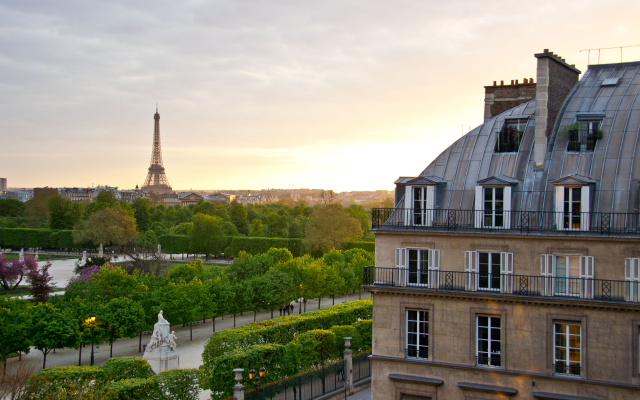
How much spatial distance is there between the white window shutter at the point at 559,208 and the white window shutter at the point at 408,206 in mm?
5085

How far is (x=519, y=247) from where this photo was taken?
1945 centimetres

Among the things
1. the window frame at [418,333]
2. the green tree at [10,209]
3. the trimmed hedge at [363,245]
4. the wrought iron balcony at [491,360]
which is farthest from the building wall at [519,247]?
the green tree at [10,209]

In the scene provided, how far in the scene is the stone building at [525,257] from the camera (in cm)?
1814

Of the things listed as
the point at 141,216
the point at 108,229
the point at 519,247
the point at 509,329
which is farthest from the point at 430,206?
the point at 141,216

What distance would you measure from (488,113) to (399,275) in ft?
31.0

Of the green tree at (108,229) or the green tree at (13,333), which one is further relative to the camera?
the green tree at (108,229)

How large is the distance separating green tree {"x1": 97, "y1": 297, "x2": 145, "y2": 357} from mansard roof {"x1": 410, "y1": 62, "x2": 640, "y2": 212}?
71.1 ft

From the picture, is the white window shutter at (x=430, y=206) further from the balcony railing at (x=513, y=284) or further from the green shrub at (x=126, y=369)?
the green shrub at (x=126, y=369)

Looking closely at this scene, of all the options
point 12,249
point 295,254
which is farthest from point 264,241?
point 12,249

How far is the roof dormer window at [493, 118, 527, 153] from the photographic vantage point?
2162 cm

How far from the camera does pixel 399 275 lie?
69.3 ft

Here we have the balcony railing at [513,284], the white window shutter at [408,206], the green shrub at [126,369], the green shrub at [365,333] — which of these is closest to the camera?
the balcony railing at [513,284]

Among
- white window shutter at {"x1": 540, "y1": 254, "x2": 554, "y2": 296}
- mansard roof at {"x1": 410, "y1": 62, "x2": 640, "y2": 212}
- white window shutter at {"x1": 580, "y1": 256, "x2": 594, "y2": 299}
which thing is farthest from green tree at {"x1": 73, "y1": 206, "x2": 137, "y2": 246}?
white window shutter at {"x1": 580, "y1": 256, "x2": 594, "y2": 299}

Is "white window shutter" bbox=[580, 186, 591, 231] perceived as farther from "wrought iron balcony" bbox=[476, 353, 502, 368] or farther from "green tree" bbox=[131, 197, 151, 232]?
"green tree" bbox=[131, 197, 151, 232]
